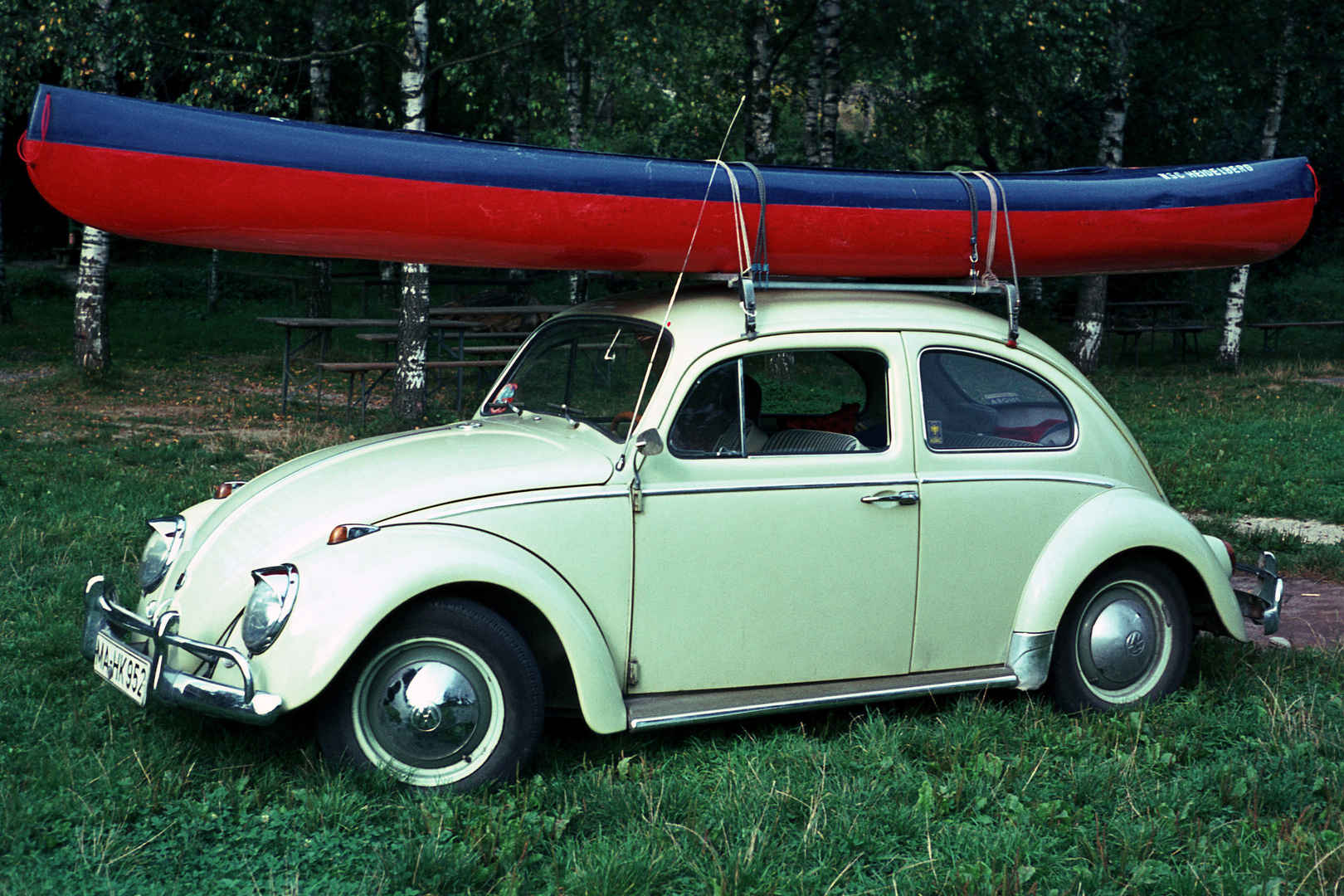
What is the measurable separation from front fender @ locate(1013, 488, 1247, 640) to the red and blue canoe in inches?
45.3

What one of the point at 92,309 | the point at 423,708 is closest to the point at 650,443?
the point at 423,708

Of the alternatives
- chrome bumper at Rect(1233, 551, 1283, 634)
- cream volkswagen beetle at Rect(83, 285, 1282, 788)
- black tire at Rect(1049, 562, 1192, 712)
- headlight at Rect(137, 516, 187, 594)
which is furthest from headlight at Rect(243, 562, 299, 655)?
chrome bumper at Rect(1233, 551, 1283, 634)

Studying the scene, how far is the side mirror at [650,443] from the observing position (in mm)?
3881

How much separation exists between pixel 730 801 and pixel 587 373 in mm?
1825

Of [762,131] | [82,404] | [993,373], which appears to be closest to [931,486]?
[993,373]

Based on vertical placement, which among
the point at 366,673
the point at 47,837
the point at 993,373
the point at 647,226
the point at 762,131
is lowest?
the point at 47,837

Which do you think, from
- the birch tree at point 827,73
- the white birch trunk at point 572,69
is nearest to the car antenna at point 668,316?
the white birch trunk at point 572,69

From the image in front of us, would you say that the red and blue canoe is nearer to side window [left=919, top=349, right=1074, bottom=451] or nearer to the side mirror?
side window [left=919, top=349, right=1074, bottom=451]

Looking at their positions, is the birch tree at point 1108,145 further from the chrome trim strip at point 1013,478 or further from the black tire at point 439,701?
the black tire at point 439,701

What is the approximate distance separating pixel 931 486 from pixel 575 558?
1408mm

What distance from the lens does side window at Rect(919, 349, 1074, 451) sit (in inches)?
178

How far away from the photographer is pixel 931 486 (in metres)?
4.38

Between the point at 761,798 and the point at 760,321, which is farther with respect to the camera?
the point at 760,321

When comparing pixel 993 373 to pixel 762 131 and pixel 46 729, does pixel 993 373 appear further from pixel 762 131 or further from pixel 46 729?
pixel 762 131
